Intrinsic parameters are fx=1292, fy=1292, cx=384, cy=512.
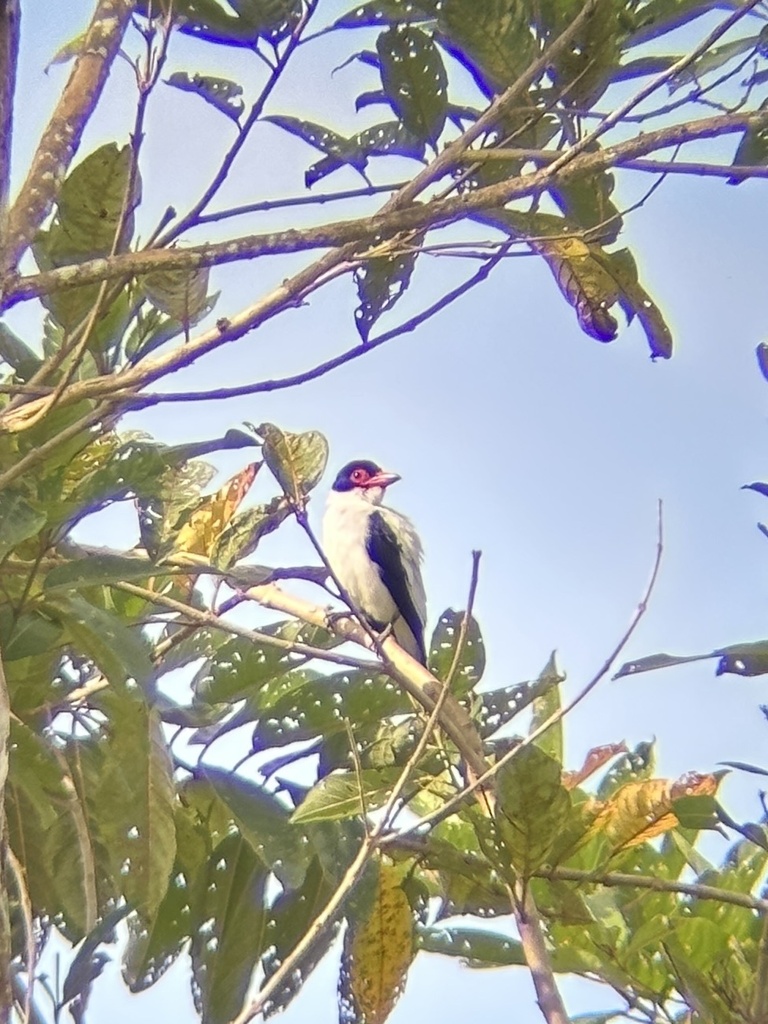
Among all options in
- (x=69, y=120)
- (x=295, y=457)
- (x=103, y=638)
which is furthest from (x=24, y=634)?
(x=69, y=120)

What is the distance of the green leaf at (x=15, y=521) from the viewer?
194 cm

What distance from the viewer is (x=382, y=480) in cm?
659

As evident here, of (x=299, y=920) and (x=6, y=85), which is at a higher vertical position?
(x=6, y=85)

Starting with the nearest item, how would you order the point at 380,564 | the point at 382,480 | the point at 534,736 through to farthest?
the point at 534,736 < the point at 380,564 < the point at 382,480

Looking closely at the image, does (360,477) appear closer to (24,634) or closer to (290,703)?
(290,703)

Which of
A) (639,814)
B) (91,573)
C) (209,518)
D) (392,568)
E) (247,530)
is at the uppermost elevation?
(392,568)

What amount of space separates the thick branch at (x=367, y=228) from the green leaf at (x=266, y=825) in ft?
3.48

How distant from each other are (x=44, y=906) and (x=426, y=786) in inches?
30.3

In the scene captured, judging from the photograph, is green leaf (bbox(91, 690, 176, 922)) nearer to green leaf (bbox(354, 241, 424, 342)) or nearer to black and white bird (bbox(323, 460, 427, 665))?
green leaf (bbox(354, 241, 424, 342))

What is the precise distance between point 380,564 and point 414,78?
12.5ft

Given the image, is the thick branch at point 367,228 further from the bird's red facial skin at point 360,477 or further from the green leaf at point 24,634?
the bird's red facial skin at point 360,477

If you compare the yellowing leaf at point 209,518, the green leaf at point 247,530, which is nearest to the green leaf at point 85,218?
the green leaf at point 247,530

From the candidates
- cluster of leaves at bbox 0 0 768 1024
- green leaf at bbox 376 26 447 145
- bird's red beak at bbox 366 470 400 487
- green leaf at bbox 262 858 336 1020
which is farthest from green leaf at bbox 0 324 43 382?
bird's red beak at bbox 366 470 400 487

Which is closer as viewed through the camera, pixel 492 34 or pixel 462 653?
pixel 492 34
